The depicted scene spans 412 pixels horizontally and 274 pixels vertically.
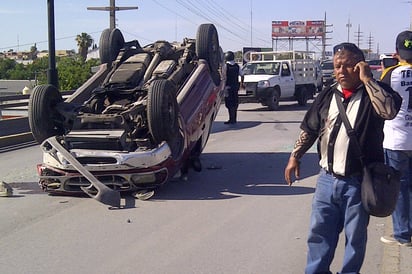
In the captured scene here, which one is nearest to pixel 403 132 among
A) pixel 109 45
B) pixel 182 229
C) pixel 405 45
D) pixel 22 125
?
pixel 405 45

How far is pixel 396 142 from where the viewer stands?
5.66 meters

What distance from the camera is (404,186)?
18.8 feet

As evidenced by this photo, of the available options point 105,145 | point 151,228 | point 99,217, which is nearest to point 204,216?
point 151,228

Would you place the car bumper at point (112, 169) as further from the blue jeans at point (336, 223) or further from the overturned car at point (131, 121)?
the blue jeans at point (336, 223)

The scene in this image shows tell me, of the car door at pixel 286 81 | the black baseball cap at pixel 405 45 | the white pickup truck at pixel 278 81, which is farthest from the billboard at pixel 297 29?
the black baseball cap at pixel 405 45

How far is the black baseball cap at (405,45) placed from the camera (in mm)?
5660

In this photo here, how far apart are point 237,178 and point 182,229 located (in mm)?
3085

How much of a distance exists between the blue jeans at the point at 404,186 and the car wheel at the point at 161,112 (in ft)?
10.8

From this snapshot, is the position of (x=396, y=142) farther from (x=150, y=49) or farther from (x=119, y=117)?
(x=150, y=49)

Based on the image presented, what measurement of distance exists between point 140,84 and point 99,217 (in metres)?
3.11

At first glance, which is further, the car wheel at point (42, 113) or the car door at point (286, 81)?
the car door at point (286, 81)

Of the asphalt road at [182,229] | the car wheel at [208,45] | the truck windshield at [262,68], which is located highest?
the car wheel at [208,45]

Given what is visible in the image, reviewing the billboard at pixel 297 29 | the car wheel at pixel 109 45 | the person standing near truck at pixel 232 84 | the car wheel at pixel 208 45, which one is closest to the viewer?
the car wheel at pixel 208 45

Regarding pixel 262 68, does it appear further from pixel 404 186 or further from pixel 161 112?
pixel 404 186
